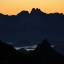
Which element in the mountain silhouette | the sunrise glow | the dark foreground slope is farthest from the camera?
the sunrise glow

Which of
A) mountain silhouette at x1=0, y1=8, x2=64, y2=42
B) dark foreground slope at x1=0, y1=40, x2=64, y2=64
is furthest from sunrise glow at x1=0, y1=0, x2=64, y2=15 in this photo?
dark foreground slope at x1=0, y1=40, x2=64, y2=64

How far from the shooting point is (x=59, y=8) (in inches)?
73.3

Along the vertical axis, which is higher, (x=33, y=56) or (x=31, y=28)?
(x=31, y=28)

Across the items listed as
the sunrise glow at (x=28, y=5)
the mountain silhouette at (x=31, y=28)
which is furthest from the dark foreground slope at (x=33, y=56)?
the sunrise glow at (x=28, y=5)

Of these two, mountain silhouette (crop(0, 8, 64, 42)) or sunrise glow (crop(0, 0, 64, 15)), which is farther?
sunrise glow (crop(0, 0, 64, 15))

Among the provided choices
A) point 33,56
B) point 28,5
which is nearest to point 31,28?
point 33,56

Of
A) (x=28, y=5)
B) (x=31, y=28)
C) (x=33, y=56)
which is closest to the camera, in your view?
(x=33, y=56)

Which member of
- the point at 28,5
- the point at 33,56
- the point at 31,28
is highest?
the point at 28,5

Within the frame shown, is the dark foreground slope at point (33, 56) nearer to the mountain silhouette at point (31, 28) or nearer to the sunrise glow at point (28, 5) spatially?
the mountain silhouette at point (31, 28)

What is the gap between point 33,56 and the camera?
1.13 meters

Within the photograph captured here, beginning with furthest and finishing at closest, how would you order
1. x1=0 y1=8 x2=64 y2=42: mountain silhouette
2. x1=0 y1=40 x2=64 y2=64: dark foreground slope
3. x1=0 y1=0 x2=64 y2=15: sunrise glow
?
1. x1=0 y1=0 x2=64 y2=15: sunrise glow
2. x1=0 y1=8 x2=64 y2=42: mountain silhouette
3. x1=0 y1=40 x2=64 y2=64: dark foreground slope

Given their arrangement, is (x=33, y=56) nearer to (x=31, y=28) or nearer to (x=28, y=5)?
(x=31, y=28)

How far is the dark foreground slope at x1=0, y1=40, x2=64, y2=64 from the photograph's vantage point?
44.0 inches

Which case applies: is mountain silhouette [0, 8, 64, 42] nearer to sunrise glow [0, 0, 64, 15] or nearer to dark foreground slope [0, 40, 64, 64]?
dark foreground slope [0, 40, 64, 64]
